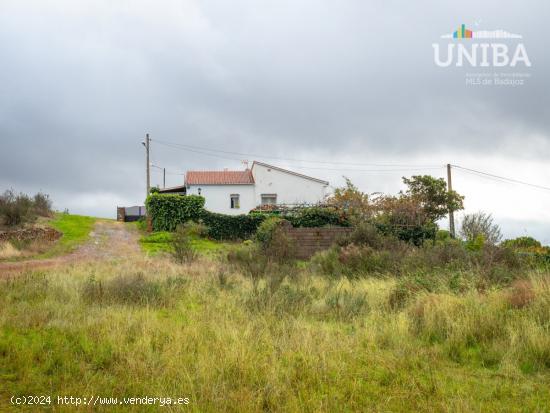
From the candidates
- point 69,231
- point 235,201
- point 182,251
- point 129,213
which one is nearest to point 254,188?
point 235,201

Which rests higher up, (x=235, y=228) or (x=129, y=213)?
(x=129, y=213)

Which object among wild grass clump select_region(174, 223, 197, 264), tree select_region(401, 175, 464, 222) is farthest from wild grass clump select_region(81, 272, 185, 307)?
tree select_region(401, 175, 464, 222)

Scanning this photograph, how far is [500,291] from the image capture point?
8.78m

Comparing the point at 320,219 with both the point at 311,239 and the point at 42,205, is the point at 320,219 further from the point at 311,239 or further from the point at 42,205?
the point at 42,205

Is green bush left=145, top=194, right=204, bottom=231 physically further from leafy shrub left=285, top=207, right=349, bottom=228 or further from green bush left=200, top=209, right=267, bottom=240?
leafy shrub left=285, top=207, right=349, bottom=228

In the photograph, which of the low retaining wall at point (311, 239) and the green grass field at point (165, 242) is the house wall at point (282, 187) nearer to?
the green grass field at point (165, 242)

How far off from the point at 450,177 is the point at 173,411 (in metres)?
35.9

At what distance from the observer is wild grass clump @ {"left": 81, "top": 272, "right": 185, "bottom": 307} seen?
921cm

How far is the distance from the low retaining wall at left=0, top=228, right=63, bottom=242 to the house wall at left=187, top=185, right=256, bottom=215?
16100 mm

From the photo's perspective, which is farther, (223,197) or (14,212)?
(223,197)

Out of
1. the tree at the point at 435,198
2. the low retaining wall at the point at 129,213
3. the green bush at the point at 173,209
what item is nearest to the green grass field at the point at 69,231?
the green bush at the point at 173,209

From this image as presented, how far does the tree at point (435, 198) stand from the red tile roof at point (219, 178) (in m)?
15.2

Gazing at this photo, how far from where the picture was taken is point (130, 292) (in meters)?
9.63

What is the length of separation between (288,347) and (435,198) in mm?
34670
